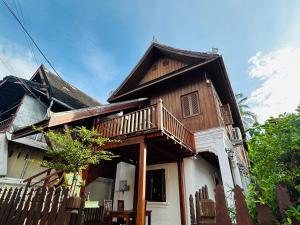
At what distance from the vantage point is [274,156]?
76.0 inches

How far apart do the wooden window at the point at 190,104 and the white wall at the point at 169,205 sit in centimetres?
264

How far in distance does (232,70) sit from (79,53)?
828 centimetres

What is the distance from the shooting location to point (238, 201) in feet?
4.36

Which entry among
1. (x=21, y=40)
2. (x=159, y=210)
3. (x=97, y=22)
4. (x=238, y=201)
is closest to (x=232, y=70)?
(x=97, y=22)

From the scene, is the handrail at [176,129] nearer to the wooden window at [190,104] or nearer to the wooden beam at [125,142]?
the wooden beam at [125,142]

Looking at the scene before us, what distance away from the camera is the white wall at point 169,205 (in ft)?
24.6

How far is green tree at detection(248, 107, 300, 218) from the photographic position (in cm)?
162

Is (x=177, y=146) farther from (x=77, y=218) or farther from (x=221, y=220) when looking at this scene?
(x=221, y=220)

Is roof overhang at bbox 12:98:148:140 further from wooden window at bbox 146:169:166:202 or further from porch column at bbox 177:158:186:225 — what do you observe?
porch column at bbox 177:158:186:225

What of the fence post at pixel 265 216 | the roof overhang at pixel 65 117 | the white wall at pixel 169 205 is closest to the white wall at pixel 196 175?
the white wall at pixel 169 205

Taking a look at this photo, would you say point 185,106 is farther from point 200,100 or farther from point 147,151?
point 147,151

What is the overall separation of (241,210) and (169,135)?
4.90m

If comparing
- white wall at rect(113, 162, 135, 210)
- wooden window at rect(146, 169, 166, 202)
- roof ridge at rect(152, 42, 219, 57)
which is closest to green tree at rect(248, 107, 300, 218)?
wooden window at rect(146, 169, 166, 202)

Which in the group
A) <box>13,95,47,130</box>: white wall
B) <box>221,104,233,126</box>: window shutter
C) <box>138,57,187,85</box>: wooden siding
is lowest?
<box>221,104,233,126</box>: window shutter
